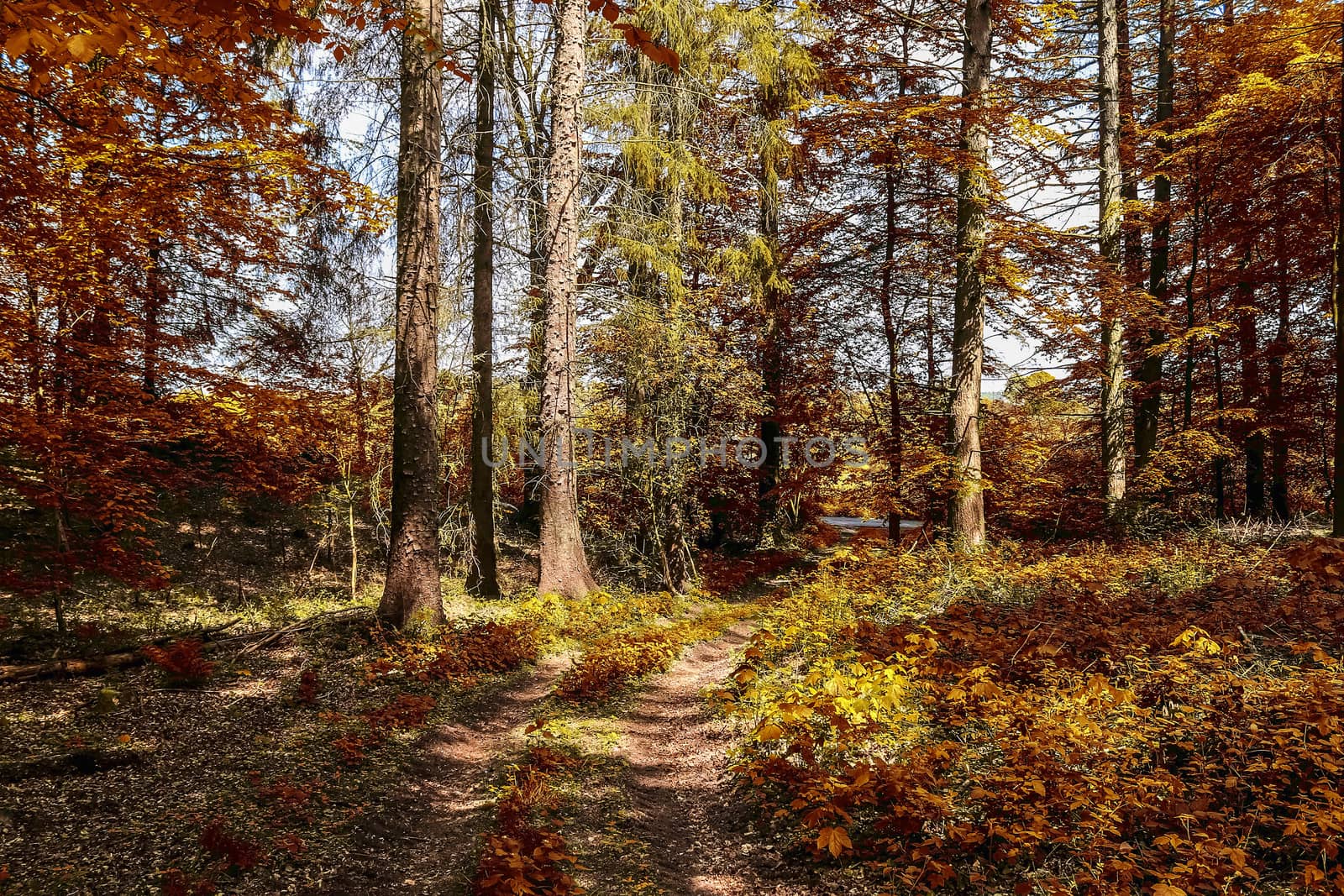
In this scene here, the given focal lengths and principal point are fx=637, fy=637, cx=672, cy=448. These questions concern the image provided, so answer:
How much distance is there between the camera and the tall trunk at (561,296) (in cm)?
952

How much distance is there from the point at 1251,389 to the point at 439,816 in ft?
51.9

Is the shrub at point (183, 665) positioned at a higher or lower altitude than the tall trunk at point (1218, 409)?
lower

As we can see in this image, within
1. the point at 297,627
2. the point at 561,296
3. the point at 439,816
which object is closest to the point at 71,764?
the point at 439,816

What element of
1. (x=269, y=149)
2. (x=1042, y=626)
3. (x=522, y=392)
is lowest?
(x=1042, y=626)

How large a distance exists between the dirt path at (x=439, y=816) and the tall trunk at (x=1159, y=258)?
12.0 meters

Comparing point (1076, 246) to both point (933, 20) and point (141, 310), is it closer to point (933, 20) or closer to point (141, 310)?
point (933, 20)

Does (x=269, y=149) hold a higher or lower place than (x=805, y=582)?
higher

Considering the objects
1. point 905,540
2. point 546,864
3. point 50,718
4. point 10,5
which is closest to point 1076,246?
point 905,540

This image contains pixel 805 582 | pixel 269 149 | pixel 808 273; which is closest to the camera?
pixel 269 149

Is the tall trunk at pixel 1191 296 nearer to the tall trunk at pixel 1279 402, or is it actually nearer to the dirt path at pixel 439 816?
the tall trunk at pixel 1279 402

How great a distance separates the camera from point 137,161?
6.68 metres

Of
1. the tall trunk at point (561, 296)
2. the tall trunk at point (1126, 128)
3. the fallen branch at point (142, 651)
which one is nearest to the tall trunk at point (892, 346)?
the tall trunk at point (1126, 128)

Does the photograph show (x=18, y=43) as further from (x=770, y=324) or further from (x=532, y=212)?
(x=770, y=324)

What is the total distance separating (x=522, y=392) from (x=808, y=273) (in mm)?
7501
